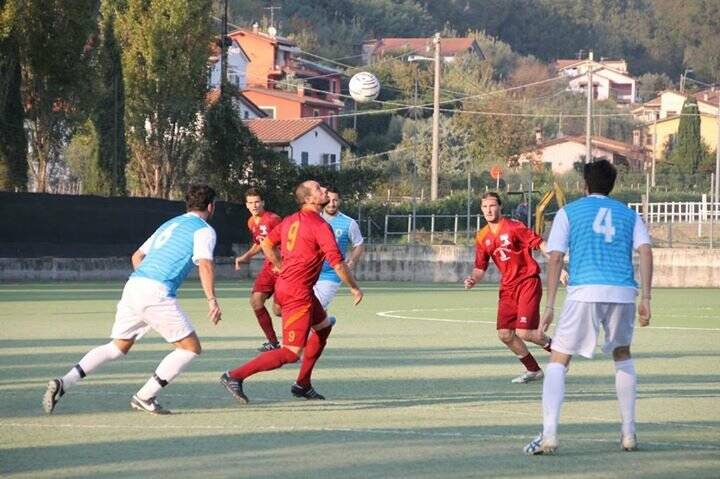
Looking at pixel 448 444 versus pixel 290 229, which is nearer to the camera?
pixel 448 444

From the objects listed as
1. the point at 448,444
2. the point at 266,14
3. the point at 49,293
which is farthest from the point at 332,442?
the point at 266,14

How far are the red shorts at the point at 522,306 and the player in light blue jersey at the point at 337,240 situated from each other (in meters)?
1.72

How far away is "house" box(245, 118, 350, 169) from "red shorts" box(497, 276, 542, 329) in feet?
202

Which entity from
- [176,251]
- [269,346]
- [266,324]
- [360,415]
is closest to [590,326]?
[360,415]

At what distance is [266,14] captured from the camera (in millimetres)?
142250

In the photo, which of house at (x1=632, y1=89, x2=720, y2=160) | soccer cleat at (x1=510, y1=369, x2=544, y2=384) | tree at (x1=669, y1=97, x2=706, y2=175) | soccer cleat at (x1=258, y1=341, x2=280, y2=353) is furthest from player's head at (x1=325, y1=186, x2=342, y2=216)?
house at (x1=632, y1=89, x2=720, y2=160)

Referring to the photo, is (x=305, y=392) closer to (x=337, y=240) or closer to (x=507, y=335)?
(x=507, y=335)

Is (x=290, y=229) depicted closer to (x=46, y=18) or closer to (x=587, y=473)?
(x=587, y=473)

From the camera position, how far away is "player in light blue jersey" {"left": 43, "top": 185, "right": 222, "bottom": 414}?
37.6 feet

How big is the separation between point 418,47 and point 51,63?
3873 inches

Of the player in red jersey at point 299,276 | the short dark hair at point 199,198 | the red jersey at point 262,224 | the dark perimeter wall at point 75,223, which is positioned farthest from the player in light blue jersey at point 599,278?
the dark perimeter wall at point 75,223

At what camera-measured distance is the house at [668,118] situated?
4375 inches

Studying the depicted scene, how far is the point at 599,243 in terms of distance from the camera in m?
9.90

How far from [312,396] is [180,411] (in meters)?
1.34
